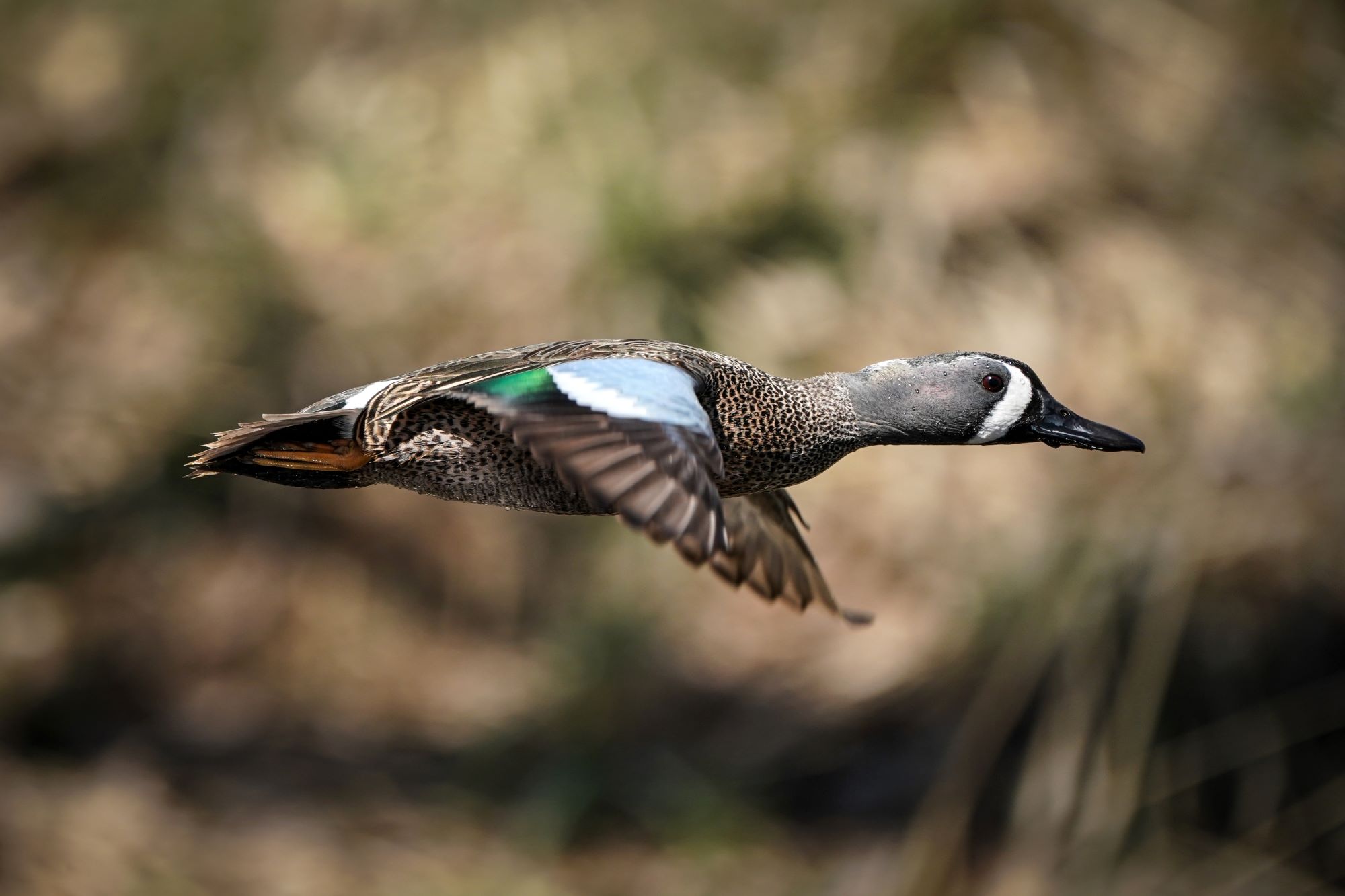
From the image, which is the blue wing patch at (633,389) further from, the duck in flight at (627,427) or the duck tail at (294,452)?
the duck tail at (294,452)

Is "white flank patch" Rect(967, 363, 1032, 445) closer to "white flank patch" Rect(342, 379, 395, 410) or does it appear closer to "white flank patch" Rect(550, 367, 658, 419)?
"white flank patch" Rect(550, 367, 658, 419)

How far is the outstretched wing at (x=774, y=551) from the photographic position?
7.55ft

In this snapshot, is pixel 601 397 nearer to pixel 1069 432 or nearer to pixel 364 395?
pixel 364 395

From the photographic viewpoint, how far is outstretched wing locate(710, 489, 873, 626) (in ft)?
7.55

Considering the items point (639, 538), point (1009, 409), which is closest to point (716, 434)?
point (1009, 409)

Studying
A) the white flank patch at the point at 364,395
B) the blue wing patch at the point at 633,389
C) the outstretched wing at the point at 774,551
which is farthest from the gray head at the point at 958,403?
the white flank patch at the point at 364,395

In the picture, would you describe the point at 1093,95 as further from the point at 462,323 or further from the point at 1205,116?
the point at 462,323

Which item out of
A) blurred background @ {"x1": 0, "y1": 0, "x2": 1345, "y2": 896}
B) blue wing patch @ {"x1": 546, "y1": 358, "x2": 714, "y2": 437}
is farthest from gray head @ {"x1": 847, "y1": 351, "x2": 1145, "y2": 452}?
blurred background @ {"x1": 0, "y1": 0, "x2": 1345, "y2": 896}

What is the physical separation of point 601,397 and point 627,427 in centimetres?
7

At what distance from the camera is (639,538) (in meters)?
4.97

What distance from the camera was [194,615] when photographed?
5.59 metres

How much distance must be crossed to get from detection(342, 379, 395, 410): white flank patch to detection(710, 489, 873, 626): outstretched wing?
2.11 ft

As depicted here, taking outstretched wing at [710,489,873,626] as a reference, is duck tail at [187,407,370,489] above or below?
above

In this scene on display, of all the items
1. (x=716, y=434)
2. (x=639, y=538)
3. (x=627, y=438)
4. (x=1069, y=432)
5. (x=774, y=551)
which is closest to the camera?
(x=627, y=438)
